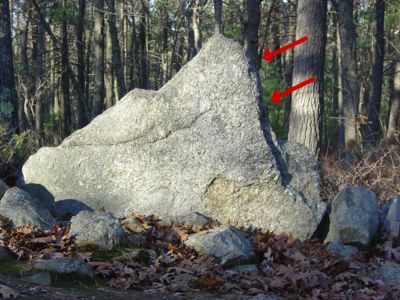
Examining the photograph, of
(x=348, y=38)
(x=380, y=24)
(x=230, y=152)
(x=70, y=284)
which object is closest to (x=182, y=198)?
(x=230, y=152)

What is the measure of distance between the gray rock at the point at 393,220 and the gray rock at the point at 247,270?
7.66 ft

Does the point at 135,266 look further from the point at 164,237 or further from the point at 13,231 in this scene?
the point at 13,231

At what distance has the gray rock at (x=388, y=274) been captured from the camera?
561 cm

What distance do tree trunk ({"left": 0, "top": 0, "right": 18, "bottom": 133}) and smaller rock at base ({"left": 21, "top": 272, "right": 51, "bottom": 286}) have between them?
5390mm

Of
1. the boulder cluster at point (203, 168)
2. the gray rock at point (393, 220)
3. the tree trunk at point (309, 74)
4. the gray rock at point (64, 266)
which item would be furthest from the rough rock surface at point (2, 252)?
the tree trunk at point (309, 74)

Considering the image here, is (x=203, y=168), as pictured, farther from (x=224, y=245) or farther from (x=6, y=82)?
(x=6, y=82)

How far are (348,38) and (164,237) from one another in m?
10.8

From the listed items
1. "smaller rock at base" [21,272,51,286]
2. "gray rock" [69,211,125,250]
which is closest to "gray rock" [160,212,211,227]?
"gray rock" [69,211,125,250]

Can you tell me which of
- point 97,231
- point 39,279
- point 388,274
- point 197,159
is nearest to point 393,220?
point 388,274

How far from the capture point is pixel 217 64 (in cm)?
723

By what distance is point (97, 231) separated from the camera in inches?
214

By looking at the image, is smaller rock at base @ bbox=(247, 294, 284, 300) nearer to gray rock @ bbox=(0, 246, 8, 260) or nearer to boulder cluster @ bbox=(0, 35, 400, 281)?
boulder cluster @ bbox=(0, 35, 400, 281)

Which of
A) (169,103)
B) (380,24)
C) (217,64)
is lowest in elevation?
(169,103)

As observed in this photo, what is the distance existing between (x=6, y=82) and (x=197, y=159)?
468 cm
